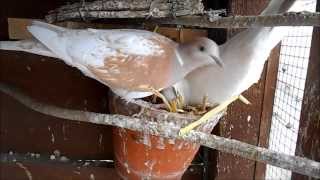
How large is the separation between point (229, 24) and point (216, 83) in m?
0.26

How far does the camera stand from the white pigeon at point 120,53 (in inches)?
31.9

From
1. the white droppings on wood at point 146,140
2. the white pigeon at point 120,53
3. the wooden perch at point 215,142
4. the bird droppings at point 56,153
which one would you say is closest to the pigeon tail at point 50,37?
the white pigeon at point 120,53

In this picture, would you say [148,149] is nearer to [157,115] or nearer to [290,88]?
[157,115]

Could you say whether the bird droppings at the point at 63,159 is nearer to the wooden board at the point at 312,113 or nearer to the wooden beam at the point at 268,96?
the wooden beam at the point at 268,96

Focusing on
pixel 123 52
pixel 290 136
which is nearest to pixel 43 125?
pixel 123 52

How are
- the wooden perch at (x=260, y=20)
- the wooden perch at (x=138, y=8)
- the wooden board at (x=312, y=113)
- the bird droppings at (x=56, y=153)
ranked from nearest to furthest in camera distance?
1. the wooden perch at (x=260, y=20)
2. the wooden board at (x=312, y=113)
3. the wooden perch at (x=138, y=8)
4. the bird droppings at (x=56, y=153)

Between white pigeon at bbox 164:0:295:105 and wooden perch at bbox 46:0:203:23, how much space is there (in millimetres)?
157

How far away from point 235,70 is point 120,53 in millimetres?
231

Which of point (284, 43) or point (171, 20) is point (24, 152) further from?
point (284, 43)

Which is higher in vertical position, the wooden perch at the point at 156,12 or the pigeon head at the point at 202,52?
the wooden perch at the point at 156,12

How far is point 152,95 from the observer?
3.01 feet

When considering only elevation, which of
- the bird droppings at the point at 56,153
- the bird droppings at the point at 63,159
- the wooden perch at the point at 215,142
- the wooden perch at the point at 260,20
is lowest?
the bird droppings at the point at 63,159

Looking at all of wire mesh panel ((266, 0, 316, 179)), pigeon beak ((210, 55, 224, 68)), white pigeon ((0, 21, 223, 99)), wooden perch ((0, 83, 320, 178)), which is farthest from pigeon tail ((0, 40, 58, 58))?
wire mesh panel ((266, 0, 316, 179))

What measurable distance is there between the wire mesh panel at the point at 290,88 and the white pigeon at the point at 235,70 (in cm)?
16
